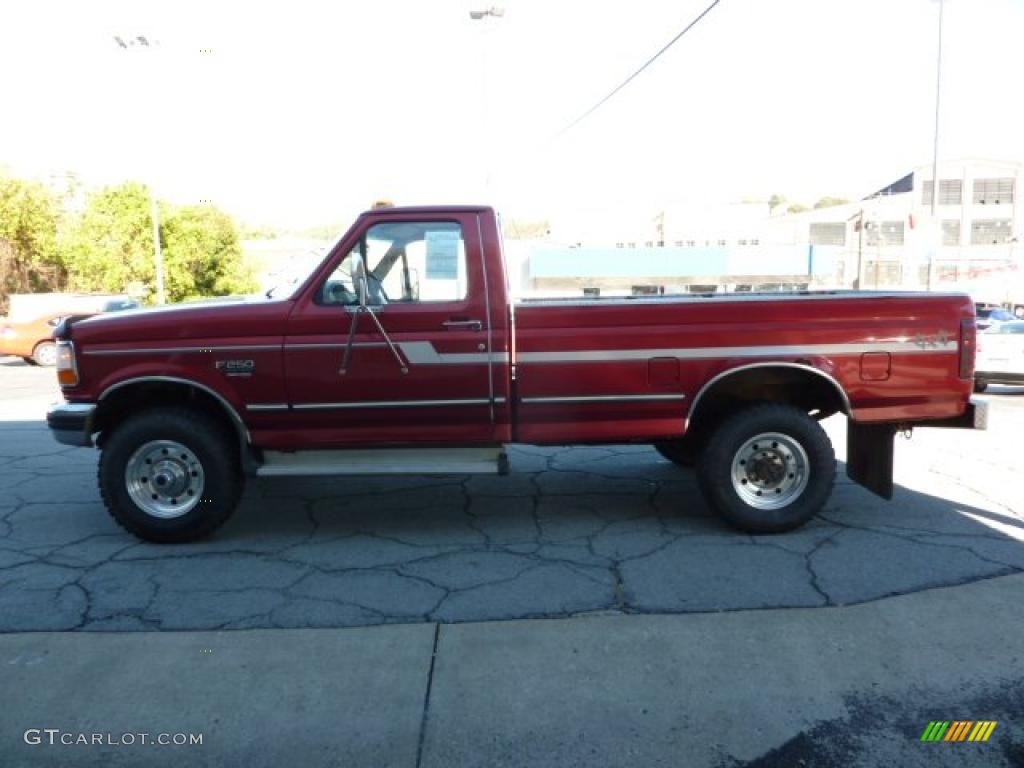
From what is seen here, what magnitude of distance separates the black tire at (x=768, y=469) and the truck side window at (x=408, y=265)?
6.39 ft

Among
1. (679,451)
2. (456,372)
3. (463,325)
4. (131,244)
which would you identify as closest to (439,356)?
(456,372)

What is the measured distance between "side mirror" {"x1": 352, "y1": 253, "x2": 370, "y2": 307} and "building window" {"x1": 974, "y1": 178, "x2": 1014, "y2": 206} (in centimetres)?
7333

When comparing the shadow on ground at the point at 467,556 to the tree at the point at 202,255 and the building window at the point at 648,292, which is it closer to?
the building window at the point at 648,292

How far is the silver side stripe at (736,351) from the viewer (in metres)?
4.85

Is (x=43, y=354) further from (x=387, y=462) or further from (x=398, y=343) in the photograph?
(x=398, y=343)

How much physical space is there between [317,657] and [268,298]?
255 centimetres

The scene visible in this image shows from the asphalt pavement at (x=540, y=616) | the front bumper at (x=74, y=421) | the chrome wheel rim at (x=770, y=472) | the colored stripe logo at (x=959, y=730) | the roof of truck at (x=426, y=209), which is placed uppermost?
the roof of truck at (x=426, y=209)

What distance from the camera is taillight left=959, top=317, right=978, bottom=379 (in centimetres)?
489

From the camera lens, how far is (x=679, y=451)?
6.55 metres

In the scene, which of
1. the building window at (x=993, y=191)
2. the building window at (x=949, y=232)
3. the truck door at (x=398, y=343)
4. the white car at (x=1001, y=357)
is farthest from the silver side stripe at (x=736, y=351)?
the building window at (x=993, y=191)

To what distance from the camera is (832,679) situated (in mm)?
3242

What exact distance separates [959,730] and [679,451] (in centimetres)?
375

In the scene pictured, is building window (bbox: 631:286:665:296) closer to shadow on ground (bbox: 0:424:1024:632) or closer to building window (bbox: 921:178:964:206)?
shadow on ground (bbox: 0:424:1024:632)

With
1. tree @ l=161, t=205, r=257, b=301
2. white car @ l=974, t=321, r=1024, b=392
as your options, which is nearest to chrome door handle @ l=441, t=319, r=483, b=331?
white car @ l=974, t=321, r=1024, b=392
